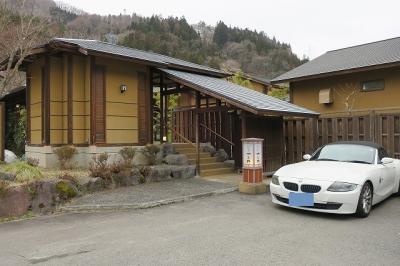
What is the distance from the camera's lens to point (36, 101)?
12.1 m

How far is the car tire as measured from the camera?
22.1ft

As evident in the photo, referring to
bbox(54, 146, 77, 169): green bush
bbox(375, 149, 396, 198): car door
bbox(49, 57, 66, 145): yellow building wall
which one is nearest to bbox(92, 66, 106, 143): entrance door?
bbox(54, 146, 77, 169): green bush

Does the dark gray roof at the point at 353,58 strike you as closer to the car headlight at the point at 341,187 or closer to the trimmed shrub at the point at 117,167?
the car headlight at the point at 341,187

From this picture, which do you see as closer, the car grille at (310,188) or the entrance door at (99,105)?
the car grille at (310,188)

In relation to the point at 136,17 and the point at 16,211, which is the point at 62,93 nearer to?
the point at 16,211

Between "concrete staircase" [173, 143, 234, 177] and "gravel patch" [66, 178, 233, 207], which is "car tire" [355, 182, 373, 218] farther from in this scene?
"concrete staircase" [173, 143, 234, 177]

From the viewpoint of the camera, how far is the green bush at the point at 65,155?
10492 millimetres

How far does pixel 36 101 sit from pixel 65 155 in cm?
273

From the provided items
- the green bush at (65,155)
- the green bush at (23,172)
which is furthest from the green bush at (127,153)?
the green bush at (23,172)

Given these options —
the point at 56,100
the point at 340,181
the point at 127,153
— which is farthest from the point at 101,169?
the point at 340,181

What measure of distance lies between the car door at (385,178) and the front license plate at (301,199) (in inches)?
65.7

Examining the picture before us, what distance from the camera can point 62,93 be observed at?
11477 millimetres

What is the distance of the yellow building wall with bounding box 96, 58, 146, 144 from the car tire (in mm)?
7192

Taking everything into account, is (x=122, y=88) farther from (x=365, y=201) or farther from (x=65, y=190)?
(x=365, y=201)
